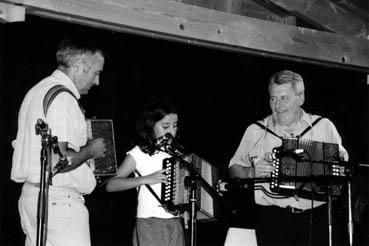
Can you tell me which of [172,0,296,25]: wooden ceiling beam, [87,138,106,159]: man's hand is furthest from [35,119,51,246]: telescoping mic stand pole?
[172,0,296,25]: wooden ceiling beam

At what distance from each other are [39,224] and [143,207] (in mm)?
1255

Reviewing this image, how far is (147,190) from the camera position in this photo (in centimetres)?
490

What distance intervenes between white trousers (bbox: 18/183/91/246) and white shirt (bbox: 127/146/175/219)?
87 cm

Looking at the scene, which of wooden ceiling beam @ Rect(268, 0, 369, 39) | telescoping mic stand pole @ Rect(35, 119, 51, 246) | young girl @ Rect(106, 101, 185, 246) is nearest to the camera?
telescoping mic stand pole @ Rect(35, 119, 51, 246)

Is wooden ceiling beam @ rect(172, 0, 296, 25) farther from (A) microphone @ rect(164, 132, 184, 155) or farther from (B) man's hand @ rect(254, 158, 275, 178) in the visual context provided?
(A) microphone @ rect(164, 132, 184, 155)

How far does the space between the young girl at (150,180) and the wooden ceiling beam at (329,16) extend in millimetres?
1792

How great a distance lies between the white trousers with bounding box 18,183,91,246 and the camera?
3.94m

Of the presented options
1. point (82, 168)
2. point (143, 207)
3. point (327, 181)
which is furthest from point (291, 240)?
point (82, 168)

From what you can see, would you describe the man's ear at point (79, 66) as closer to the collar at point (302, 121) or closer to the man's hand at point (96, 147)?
the man's hand at point (96, 147)

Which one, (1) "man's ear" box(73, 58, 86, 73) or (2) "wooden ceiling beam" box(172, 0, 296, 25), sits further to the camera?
(2) "wooden ceiling beam" box(172, 0, 296, 25)

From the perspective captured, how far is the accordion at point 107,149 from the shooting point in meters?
4.57

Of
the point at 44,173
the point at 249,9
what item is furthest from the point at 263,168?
the point at 249,9

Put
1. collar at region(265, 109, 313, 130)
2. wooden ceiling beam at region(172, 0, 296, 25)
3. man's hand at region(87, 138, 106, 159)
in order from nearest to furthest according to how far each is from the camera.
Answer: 1. man's hand at region(87, 138, 106, 159)
2. collar at region(265, 109, 313, 130)
3. wooden ceiling beam at region(172, 0, 296, 25)

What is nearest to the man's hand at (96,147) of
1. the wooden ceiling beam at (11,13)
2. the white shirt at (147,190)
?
the white shirt at (147,190)
